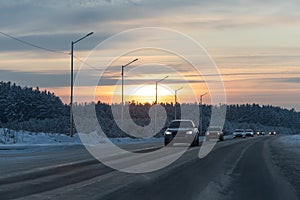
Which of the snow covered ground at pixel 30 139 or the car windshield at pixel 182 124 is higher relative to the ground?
A: the car windshield at pixel 182 124

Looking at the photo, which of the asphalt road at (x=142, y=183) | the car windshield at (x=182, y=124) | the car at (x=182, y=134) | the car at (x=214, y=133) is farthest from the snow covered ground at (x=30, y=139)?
the asphalt road at (x=142, y=183)

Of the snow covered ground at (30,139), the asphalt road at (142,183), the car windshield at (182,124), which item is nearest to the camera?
the asphalt road at (142,183)

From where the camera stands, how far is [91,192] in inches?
Result: 516

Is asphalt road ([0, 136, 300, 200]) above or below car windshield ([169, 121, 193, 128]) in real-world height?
below

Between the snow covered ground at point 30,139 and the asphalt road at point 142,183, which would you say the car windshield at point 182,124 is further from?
the asphalt road at point 142,183

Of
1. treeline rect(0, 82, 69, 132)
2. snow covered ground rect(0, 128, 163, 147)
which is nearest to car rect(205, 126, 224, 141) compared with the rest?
snow covered ground rect(0, 128, 163, 147)

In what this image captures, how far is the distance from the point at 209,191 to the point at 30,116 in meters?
145

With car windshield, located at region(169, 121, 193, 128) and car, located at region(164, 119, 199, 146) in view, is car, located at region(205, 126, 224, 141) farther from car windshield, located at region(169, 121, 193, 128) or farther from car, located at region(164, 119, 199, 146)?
car, located at region(164, 119, 199, 146)

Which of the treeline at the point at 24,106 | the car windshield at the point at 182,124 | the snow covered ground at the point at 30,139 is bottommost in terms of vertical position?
the snow covered ground at the point at 30,139

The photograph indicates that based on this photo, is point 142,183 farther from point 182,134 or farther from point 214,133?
point 214,133

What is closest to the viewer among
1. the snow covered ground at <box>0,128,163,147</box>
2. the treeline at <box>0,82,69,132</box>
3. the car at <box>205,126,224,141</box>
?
the snow covered ground at <box>0,128,163,147</box>

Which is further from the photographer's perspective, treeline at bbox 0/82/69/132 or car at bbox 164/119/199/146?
treeline at bbox 0/82/69/132

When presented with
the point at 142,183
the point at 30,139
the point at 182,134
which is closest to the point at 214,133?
the point at 30,139

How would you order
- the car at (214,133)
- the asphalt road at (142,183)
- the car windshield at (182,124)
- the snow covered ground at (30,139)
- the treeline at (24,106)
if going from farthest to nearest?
the treeline at (24,106), the car at (214,133), the snow covered ground at (30,139), the car windshield at (182,124), the asphalt road at (142,183)
